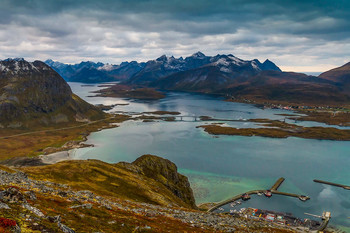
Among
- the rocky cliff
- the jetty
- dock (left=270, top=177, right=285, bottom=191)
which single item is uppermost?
the rocky cliff

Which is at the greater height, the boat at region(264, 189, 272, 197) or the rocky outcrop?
the rocky outcrop

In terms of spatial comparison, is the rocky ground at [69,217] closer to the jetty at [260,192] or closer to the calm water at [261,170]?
the jetty at [260,192]

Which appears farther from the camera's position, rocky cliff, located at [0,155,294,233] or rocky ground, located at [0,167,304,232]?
rocky cliff, located at [0,155,294,233]

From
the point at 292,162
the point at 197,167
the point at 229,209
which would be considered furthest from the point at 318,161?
the point at 229,209

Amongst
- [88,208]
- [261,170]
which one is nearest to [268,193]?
[261,170]

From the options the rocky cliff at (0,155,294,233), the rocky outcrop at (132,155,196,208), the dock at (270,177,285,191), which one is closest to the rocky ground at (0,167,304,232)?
the rocky cliff at (0,155,294,233)

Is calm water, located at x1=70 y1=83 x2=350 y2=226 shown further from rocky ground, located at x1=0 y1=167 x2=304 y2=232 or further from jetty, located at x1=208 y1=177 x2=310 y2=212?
rocky ground, located at x1=0 y1=167 x2=304 y2=232

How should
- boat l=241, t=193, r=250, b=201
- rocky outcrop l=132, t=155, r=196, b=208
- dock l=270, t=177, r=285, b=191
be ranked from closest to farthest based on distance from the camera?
rocky outcrop l=132, t=155, r=196, b=208 < boat l=241, t=193, r=250, b=201 < dock l=270, t=177, r=285, b=191

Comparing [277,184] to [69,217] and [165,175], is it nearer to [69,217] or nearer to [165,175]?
[165,175]

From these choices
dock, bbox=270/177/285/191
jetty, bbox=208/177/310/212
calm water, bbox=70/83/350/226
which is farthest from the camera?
dock, bbox=270/177/285/191
